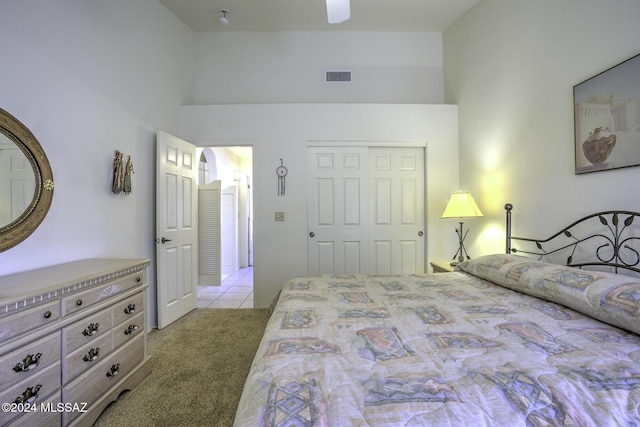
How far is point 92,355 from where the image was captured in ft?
4.75

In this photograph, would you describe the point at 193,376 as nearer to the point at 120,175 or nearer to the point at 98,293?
the point at 98,293

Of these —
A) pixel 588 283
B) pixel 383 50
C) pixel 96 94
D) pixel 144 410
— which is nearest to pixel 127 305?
pixel 144 410

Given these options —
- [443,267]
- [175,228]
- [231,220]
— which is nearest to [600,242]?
[443,267]

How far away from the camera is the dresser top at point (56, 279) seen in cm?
113

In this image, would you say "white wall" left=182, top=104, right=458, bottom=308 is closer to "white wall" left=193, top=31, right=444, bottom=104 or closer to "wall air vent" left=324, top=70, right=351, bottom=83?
"white wall" left=193, top=31, right=444, bottom=104

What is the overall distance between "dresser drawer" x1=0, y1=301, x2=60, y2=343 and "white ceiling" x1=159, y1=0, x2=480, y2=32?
3262 millimetres

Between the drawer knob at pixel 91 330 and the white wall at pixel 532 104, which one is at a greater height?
the white wall at pixel 532 104

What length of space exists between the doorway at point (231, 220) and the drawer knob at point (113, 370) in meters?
2.01

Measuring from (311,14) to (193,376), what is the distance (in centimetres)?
388

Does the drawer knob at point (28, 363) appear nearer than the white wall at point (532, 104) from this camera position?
Yes

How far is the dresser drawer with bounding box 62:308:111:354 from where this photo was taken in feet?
4.33

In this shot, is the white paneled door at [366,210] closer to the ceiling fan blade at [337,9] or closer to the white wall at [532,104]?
the white wall at [532,104]

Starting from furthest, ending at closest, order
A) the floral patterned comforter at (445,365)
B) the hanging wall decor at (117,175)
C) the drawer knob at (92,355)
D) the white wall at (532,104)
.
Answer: the hanging wall decor at (117,175) < the white wall at (532,104) < the drawer knob at (92,355) < the floral patterned comforter at (445,365)

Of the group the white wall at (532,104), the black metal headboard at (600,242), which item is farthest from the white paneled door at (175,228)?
the black metal headboard at (600,242)
